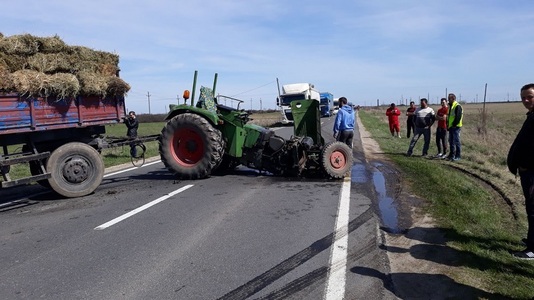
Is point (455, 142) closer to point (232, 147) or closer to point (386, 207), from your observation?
point (386, 207)

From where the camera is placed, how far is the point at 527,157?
465 centimetres

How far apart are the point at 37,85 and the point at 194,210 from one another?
338 cm

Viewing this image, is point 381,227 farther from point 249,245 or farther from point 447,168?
point 447,168

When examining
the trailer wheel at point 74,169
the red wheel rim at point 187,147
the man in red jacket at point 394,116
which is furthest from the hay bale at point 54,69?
the man in red jacket at point 394,116

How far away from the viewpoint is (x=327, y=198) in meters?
7.66

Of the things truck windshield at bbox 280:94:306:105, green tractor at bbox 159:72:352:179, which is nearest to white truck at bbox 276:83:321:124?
truck windshield at bbox 280:94:306:105

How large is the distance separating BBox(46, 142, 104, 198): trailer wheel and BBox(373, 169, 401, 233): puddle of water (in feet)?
17.1

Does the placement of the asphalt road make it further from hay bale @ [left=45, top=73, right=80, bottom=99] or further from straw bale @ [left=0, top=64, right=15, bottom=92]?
straw bale @ [left=0, top=64, right=15, bottom=92]

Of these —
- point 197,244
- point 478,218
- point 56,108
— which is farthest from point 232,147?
point 478,218

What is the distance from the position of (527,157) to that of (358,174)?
569 cm

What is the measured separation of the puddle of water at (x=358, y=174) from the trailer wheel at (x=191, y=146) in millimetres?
2912

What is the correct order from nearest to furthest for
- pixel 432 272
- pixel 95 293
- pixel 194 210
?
pixel 95 293 < pixel 432 272 < pixel 194 210

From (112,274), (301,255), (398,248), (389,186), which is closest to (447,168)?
(389,186)

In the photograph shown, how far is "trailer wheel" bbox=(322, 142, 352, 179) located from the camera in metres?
9.20
